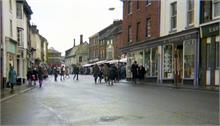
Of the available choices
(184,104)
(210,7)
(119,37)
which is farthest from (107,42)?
(184,104)

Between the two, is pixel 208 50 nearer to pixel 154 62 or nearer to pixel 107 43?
pixel 154 62

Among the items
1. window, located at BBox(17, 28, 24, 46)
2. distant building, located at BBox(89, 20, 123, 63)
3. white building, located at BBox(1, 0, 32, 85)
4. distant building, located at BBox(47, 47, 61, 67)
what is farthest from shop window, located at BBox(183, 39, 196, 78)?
distant building, located at BBox(47, 47, 61, 67)

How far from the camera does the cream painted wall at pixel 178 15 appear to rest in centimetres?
3031

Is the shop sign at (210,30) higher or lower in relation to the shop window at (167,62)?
higher

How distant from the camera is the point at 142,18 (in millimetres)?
42188

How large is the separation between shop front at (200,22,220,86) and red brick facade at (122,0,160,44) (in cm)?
916

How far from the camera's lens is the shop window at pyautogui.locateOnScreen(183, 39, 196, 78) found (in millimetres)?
30578

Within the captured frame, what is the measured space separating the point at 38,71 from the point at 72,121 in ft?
80.7

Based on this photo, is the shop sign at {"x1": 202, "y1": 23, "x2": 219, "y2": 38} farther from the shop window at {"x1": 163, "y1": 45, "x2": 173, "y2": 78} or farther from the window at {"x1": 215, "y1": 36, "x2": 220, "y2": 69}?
the shop window at {"x1": 163, "y1": 45, "x2": 173, "y2": 78}

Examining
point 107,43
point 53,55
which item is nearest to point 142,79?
point 107,43

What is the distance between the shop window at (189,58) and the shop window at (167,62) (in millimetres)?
2863

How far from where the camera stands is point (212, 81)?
27625 mm

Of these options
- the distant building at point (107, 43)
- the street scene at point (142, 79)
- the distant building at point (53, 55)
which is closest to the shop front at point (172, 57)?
the street scene at point (142, 79)

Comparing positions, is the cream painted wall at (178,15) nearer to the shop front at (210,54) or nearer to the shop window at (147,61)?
the shop front at (210,54)
